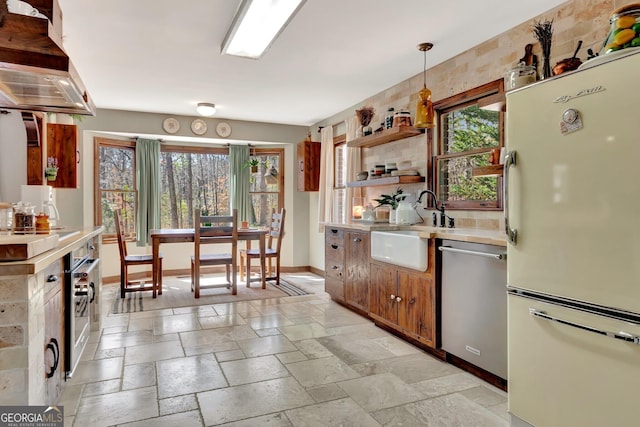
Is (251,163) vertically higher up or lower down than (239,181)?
higher up

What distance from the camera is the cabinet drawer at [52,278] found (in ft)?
6.01

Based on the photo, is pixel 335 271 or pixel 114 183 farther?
pixel 114 183

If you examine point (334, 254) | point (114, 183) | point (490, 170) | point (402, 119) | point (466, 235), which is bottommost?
point (334, 254)

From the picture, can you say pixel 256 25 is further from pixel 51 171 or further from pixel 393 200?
pixel 51 171

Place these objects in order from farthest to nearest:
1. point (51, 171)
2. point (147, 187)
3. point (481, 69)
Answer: point (147, 187)
point (51, 171)
point (481, 69)

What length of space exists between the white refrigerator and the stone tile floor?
1.65 feet

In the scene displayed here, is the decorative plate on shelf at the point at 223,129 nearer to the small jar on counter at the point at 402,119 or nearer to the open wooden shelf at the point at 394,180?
the open wooden shelf at the point at 394,180

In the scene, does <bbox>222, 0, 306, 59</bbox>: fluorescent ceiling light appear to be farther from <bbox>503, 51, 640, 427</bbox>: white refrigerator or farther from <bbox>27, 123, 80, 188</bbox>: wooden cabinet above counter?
<bbox>27, 123, 80, 188</bbox>: wooden cabinet above counter

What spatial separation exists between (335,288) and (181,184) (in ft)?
11.5

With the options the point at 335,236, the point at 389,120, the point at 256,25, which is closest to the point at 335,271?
the point at 335,236

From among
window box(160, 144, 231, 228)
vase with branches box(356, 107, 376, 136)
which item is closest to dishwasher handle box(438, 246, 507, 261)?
vase with branches box(356, 107, 376, 136)

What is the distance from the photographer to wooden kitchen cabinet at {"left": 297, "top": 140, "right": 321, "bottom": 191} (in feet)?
20.3

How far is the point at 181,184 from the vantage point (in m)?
6.57

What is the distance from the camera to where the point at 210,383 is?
8.17ft
